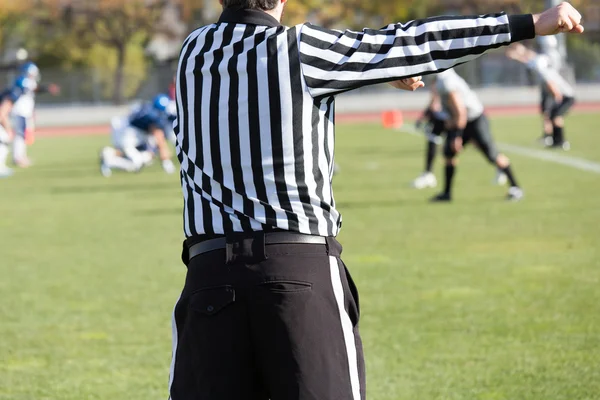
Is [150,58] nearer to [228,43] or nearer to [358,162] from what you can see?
[358,162]

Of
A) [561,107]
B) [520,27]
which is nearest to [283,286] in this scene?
[520,27]

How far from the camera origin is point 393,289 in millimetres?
9164

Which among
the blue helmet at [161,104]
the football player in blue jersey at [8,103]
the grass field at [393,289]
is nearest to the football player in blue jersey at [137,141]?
the blue helmet at [161,104]

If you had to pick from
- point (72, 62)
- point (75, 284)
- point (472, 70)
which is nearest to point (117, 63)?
point (72, 62)

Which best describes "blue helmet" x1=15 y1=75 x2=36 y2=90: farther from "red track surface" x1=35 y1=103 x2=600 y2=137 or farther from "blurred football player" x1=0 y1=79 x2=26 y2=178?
"red track surface" x1=35 y1=103 x2=600 y2=137

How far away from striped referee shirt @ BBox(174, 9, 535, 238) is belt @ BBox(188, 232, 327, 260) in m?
0.02

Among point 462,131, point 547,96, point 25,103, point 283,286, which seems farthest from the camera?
point 547,96

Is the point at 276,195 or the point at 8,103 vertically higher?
the point at 8,103

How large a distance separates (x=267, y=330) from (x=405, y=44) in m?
0.94

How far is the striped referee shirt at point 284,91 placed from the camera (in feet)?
11.8

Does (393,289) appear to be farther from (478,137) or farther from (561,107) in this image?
(561,107)

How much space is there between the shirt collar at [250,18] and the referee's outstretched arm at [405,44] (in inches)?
5.3

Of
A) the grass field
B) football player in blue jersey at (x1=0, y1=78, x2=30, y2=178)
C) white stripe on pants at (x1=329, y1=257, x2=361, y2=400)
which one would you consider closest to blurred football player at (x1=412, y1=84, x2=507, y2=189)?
the grass field

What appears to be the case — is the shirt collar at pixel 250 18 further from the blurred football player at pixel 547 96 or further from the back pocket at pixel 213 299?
the blurred football player at pixel 547 96
